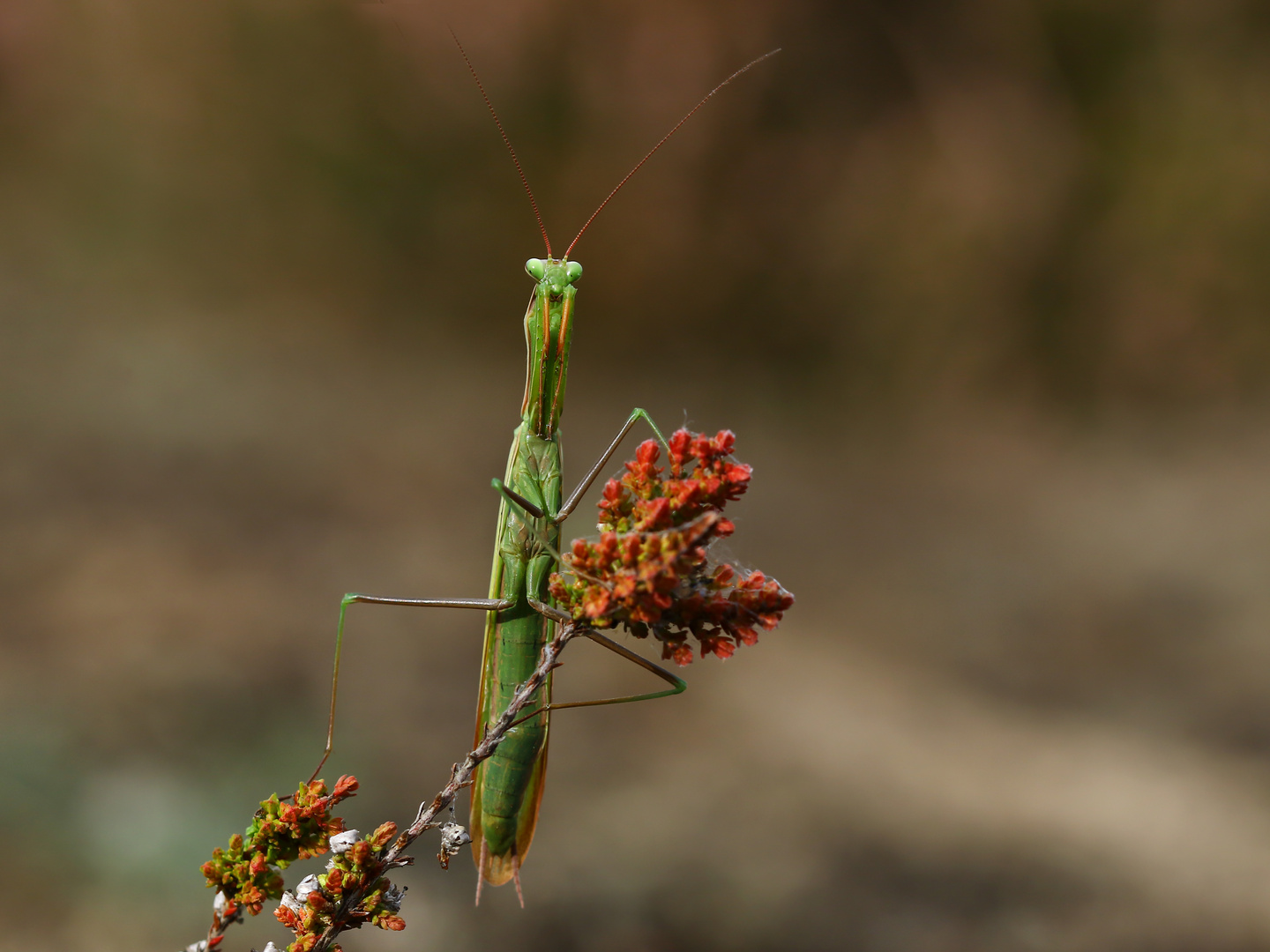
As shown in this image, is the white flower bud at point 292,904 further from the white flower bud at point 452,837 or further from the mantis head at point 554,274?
the mantis head at point 554,274

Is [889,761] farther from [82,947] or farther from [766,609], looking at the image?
[82,947]

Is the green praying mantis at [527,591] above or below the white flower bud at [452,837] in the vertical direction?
above

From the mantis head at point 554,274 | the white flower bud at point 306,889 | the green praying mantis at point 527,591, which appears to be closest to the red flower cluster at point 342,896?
the white flower bud at point 306,889

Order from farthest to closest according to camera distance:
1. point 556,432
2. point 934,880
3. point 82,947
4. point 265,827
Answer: point 934,880, point 82,947, point 556,432, point 265,827

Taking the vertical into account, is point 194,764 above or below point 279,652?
below

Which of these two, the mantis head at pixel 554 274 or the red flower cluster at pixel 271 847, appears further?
the mantis head at pixel 554 274

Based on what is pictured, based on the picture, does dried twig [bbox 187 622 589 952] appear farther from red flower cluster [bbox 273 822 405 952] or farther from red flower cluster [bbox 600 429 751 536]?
red flower cluster [bbox 600 429 751 536]

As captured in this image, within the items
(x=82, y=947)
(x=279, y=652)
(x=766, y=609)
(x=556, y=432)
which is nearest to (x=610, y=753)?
(x=279, y=652)
